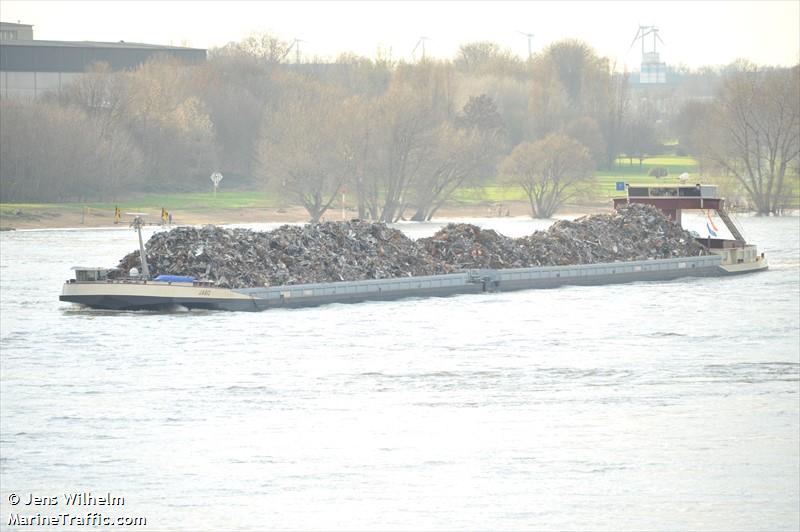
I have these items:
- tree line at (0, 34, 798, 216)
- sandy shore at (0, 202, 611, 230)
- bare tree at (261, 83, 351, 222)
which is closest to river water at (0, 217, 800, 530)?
sandy shore at (0, 202, 611, 230)


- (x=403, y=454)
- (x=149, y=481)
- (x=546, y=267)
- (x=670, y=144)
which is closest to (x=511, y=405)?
(x=403, y=454)

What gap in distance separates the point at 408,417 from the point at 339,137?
269ft

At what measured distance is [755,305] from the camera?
55.2m

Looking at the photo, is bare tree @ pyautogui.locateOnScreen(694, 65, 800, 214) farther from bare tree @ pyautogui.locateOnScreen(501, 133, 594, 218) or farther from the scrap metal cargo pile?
the scrap metal cargo pile

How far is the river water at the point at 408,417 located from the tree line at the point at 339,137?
58.8m

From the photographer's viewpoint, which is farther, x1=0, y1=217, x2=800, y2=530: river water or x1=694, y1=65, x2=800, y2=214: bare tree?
x1=694, y1=65, x2=800, y2=214: bare tree

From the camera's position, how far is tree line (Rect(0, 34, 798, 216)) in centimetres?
11081

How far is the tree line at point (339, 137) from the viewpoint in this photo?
11081 centimetres

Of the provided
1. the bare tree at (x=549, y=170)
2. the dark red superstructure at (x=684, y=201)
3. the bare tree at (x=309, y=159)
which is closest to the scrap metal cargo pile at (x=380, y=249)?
the dark red superstructure at (x=684, y=201)

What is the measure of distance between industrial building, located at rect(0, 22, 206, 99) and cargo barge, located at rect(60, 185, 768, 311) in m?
66.6

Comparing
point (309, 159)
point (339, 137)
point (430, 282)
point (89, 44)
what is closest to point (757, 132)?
point (339, 137)

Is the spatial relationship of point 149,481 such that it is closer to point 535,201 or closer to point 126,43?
point 535,201

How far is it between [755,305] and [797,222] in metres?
63.4

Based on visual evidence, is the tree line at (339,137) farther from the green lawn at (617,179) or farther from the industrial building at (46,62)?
the industrial building at (46,62)
